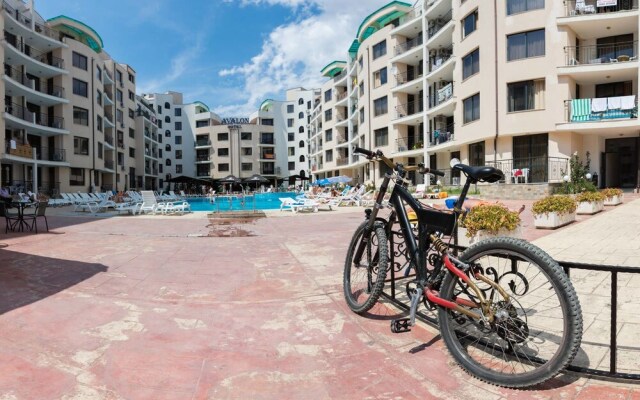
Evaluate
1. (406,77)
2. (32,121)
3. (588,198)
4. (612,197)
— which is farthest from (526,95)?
(32,121)

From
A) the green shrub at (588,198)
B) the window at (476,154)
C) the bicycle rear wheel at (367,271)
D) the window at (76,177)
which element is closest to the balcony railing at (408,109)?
the window at (476,154)

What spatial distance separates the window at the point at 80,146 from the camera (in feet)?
118

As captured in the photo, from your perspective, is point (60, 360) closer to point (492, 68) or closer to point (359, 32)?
point (492, 68)

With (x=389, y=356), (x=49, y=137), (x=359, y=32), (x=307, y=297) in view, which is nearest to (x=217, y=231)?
(x=307, y=297)

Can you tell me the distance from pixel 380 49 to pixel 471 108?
55.5 ft

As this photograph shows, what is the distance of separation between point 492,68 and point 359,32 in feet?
83.6

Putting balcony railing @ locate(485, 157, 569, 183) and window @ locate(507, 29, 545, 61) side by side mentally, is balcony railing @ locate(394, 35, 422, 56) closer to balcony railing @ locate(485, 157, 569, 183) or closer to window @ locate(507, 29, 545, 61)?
window @ locate(507, 29, 545, 61)

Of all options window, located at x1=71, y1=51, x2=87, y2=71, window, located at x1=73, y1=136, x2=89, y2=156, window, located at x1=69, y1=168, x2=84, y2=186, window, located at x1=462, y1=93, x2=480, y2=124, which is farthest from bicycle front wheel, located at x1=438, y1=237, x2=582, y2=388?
window, located at x1=71, y1=51, x2=87, y2=71

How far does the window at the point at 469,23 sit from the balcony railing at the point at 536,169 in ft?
30.3

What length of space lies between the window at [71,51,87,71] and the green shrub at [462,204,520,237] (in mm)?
41833

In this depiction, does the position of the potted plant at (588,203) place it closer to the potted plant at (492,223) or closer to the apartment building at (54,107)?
the potted plant at (492,223)

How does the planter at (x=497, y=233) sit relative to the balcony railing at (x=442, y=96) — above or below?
below

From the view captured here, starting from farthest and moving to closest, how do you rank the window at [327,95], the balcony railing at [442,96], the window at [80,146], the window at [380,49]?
the window at [327,95], the window at [380,49], the window at [80,146], the balcony railing at [442,96]

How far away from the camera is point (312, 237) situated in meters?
9.66
